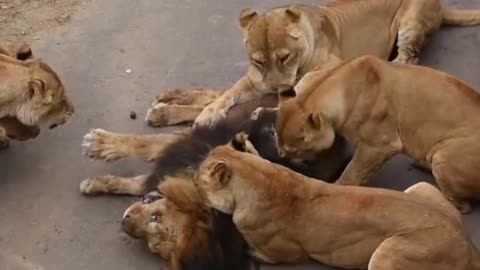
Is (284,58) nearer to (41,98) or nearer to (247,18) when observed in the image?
(247,18)

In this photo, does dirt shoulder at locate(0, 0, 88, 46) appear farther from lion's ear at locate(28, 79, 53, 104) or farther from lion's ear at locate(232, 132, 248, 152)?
lion's ear at locate(232, 132, 248, 152)

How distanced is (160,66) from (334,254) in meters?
1.79

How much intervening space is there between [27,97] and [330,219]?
156 centimetres

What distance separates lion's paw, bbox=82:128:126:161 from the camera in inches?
194

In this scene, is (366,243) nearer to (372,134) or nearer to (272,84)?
(372,134)

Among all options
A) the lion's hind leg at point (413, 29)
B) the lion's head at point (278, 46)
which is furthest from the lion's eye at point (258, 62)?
the lion's hind leg at point (413, 29)

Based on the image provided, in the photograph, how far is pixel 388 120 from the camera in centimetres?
472

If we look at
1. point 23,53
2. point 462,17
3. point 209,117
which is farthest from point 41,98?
point 462,17

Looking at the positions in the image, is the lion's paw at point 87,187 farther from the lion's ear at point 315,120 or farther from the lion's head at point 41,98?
the lion's ear at point 315,120

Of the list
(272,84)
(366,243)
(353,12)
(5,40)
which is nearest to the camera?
(366,243)

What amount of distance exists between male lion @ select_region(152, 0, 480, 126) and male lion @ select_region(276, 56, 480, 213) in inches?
14.2

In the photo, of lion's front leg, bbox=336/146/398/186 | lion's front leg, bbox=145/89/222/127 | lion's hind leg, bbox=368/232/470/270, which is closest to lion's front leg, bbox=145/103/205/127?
lion's front leg, bbox=145/89/222/127

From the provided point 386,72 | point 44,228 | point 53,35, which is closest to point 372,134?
point 386,72

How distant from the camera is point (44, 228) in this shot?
4707 millimetres
